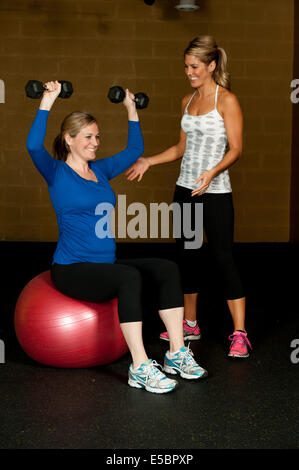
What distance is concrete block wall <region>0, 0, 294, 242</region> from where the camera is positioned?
5.68 m

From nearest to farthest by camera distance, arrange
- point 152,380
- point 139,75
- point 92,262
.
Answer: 1. point 152,380
2. point 92,262
3. point 139,75

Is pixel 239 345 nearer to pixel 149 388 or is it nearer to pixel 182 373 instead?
pixel 182 373

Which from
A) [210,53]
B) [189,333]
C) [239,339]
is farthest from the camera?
[189,333]

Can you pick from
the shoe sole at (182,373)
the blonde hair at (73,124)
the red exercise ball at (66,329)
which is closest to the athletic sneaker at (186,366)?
the shoe sole at (182,373)

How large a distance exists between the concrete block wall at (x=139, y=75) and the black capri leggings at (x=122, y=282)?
3.47 metres

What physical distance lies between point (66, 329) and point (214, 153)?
1033mm

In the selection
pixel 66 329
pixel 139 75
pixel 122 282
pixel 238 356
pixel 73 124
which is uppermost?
pixel 139 75

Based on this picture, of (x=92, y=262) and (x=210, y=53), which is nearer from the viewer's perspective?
(x=92, y=262)

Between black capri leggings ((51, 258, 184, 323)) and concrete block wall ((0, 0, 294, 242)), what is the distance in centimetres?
347

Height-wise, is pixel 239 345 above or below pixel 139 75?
below

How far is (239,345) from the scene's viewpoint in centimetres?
269

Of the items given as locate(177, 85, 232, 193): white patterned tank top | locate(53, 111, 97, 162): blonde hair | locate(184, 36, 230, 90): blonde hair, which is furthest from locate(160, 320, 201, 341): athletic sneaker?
locate(184, 36, 230, 90): blonde hair

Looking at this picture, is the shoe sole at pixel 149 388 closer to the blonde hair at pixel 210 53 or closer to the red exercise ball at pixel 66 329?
the red exercise ball at pixel 66 329

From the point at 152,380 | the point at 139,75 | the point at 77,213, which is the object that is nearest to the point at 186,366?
the point at 152,380
